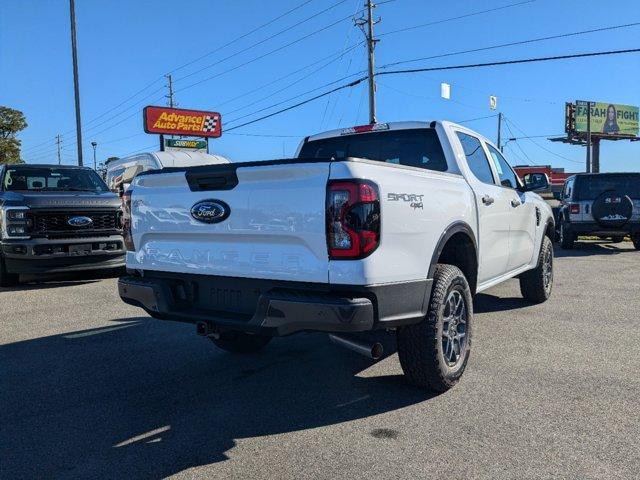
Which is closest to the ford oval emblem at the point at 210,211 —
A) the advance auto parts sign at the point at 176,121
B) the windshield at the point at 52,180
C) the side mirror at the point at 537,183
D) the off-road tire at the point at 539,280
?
the side mirror at the point at 537,183

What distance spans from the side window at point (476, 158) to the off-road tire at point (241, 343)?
7.71 ft

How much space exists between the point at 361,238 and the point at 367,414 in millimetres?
1204

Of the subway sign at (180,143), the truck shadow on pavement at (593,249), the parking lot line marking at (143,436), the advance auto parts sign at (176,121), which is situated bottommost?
the parking lot line marking at (143,436)

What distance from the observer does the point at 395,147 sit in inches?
190

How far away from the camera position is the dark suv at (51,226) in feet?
26.9

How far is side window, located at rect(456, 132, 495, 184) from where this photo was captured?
4820mm

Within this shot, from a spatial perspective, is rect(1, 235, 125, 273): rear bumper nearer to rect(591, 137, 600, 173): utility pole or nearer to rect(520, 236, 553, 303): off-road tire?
rect(520, 236, 553, 303): off-road tire

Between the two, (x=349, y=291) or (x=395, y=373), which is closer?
(x=349, y=291)

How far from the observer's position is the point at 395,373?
419 cm

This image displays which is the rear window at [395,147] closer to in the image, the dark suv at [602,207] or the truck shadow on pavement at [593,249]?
the truck shadow on pavement at [593,249]

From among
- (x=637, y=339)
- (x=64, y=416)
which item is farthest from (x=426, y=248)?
(x=637, y=339)

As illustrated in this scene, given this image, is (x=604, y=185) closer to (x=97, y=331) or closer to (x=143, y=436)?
(x=97, y=331)

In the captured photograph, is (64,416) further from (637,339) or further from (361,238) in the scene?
(637,339)

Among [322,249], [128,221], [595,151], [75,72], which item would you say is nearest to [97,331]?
[128,221]
